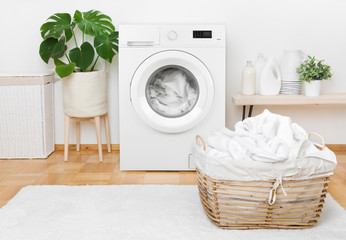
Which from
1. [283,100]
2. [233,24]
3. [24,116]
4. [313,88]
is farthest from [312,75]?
[24,116]

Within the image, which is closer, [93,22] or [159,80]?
[159,80]

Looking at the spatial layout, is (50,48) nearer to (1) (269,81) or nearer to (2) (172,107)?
(2) (172,107)

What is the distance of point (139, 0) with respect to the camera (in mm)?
3025

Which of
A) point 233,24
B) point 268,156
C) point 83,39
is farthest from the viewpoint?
point 233,24

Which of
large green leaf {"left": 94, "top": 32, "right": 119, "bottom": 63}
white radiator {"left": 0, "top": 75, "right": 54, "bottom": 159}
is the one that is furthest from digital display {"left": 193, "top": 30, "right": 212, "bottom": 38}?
white radiator {"left": 0, "top": 75, "right": 54, "bottom": 159}

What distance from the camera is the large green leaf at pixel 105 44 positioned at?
275 centimetres

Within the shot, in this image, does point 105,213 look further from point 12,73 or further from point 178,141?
point 12,73

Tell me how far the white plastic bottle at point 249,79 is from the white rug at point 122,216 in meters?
0.84

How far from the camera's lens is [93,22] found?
2.85 meters

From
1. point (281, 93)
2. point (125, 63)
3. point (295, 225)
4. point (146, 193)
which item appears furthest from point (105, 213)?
point (281, 93)

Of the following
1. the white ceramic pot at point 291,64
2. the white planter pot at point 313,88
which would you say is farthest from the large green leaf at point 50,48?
the white planter pot at point 313,88

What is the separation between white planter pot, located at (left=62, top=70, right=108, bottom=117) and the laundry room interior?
29mm

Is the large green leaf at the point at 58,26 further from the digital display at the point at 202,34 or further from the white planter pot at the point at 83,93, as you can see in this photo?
the digital display at the point at 202,34

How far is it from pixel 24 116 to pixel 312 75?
1851 mm
